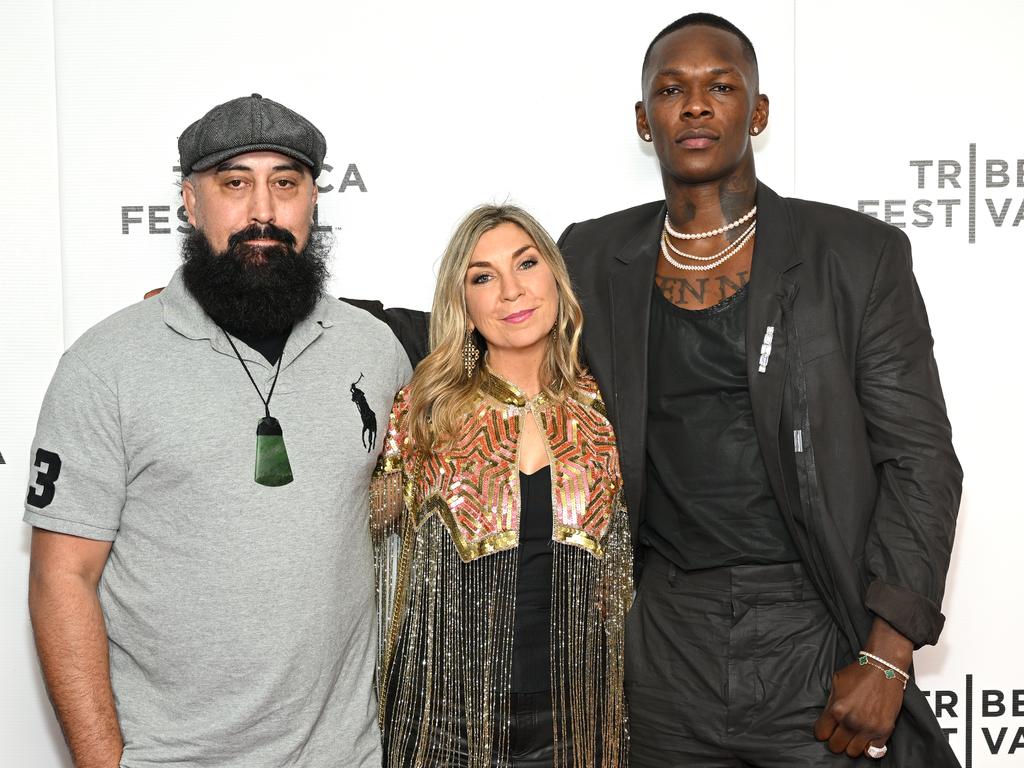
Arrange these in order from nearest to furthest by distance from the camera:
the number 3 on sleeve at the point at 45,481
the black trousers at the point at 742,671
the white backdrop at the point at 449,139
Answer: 1. the number 3 on sleeve at the point at 45,481
2. the black trousers at the point at 742,671
3. the white backdrop at the point at 449,139

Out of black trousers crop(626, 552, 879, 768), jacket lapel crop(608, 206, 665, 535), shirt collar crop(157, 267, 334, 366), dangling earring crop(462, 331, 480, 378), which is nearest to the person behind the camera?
shirt collar crop(157, 267, 334, 366)

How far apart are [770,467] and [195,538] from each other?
1241 mm

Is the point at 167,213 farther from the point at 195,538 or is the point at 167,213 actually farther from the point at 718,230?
the point at 718,230

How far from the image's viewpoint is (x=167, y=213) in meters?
3.05

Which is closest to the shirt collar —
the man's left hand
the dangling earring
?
the dangling earring

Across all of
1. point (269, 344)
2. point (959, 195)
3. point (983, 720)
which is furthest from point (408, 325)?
point (983, 720)

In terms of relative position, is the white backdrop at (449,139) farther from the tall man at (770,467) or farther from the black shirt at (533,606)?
the black shirt at (533,606)

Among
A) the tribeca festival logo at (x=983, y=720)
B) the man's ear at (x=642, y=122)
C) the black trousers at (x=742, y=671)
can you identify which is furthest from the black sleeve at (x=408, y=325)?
the tribeca festival logo at (x=983, y=720)

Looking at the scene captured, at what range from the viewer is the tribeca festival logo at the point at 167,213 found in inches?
120

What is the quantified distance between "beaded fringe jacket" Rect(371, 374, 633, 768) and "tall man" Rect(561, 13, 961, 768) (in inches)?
4.0

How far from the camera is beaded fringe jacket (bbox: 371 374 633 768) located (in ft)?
7.47

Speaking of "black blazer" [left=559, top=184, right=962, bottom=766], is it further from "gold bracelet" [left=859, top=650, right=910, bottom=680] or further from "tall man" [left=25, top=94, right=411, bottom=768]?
"tall man" [left=25, top=94, right=411, bottom=768]

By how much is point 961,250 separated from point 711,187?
3.48 ft

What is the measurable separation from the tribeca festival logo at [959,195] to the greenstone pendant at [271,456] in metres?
1.94
